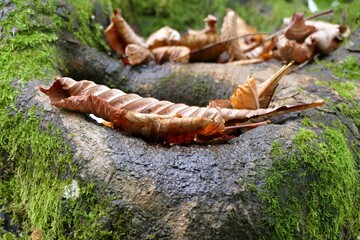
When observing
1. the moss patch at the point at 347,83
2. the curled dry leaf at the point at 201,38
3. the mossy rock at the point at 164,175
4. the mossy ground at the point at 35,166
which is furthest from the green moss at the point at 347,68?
the mossy ground at the point at 35,166

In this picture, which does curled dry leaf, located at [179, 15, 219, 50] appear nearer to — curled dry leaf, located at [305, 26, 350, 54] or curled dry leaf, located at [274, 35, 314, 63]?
curled dry leaf, located at [274, 35, 314, 63]

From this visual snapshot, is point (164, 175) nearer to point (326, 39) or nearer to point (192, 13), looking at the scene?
point (326, 39)

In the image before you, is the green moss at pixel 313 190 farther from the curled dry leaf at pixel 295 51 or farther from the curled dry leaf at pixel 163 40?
the curled dry leaf at pixel 163 40

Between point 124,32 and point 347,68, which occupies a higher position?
point 124,32

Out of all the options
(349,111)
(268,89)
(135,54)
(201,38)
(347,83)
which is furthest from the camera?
(201,38)

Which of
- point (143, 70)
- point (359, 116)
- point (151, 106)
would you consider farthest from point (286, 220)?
point (143, 70)

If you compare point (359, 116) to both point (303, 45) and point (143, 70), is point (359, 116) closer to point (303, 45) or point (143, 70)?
point (303, 45)

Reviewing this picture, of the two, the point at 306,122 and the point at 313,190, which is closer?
the point at 313,190

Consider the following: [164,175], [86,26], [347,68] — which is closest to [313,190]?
[164,175]
